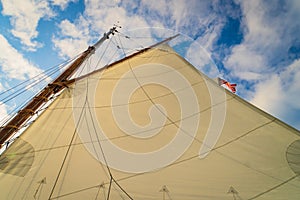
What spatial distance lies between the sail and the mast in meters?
0.25

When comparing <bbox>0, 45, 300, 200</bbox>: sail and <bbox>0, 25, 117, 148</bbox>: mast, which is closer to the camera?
<bbox>0, 45, 300, 200</bbox>: sail

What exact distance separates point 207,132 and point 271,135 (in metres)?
1.46

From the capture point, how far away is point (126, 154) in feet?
21.3

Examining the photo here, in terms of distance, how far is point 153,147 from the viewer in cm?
665

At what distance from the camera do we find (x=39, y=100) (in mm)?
6340

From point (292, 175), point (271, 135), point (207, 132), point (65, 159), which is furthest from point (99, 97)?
point (292, 175)

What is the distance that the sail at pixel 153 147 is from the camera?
17.4 feet

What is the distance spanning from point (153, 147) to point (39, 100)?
316cm

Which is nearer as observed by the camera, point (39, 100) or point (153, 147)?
point (39, 100)

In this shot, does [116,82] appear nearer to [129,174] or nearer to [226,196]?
[129,174]

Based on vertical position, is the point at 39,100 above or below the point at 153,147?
above

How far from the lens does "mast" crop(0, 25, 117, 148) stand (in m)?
5.55

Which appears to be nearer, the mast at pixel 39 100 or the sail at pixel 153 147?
the sail at pixel 153 147

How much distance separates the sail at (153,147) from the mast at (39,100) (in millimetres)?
A: 255
